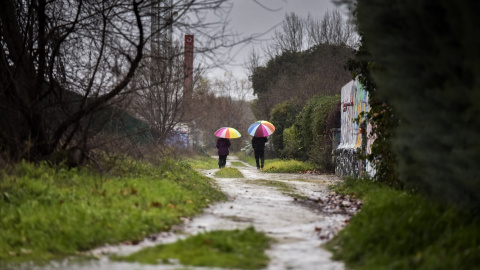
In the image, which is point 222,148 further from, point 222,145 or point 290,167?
point 290,167

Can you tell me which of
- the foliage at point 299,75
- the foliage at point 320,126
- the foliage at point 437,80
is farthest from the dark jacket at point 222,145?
the foliage at point 437,80

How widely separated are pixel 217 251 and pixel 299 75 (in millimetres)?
42914

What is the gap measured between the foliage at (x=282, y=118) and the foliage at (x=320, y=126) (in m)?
6.80

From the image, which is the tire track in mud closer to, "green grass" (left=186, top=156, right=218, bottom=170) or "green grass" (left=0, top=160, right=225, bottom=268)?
"green grass" (left=0, top=160, right=225, bottom=268)

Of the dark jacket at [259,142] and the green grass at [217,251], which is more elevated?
the dark jacket at [259,142]

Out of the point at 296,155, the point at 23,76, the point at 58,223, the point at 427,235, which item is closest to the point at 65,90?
the point at 23,76

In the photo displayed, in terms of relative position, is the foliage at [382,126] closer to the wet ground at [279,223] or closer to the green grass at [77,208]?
the wet ground at [279,223]

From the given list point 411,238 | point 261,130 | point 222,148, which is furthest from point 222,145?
point 411,238

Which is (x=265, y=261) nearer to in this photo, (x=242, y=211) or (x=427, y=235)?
(x=427, y=235)

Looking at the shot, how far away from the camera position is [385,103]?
14.1m

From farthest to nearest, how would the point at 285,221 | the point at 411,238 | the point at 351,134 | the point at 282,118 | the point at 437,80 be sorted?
1. the point at 282,118
2. the point at 351,134
3. the point at 285,221
4. the point at 411,238
5. the point at 437,80

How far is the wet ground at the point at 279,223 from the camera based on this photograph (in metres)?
7.51

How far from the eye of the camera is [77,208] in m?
9.85

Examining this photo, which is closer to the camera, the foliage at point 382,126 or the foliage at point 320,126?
the foliage at point 382,126
